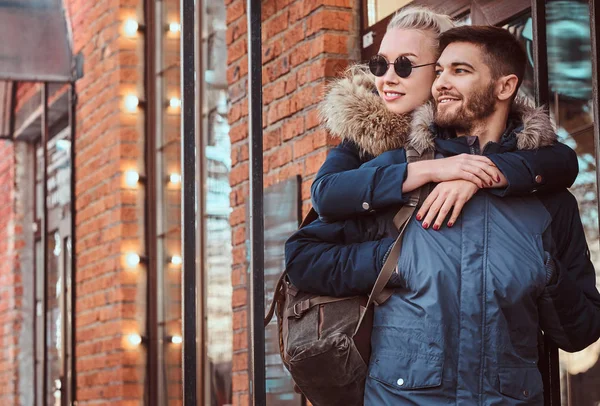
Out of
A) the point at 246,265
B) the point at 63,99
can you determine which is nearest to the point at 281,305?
the point at 246,265

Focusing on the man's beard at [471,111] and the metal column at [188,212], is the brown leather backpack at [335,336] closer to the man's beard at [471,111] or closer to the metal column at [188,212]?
the man's beard at [471,111]

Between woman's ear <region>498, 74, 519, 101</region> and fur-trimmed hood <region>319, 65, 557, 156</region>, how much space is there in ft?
0.18

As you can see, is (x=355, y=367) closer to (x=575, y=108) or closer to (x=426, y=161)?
(x=426, y=161)

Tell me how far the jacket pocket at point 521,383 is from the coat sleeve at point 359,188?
387 millimetres

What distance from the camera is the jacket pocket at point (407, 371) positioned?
1948mm

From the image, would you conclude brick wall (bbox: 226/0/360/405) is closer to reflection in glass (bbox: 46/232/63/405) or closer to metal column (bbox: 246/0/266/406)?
metal column (bbox: 246/0/266/406)

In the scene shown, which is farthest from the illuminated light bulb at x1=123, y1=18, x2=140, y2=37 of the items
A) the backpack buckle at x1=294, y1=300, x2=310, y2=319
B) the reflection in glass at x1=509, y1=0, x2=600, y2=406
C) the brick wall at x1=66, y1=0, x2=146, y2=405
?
the backpack buckle at x1=294, y1=300, x2=310, y2=319

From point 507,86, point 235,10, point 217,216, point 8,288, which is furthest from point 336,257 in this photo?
point 8,288

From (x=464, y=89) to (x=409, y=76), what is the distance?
0.58 ft

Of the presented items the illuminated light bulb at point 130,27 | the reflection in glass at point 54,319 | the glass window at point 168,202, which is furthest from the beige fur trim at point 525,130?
the reflection in glass at point 54,319

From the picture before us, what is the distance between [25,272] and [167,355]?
3.79m

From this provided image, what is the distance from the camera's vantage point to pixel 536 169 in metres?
2.07

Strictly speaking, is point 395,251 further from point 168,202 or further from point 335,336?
point 168,202

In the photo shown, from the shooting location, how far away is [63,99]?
7.24 metres
